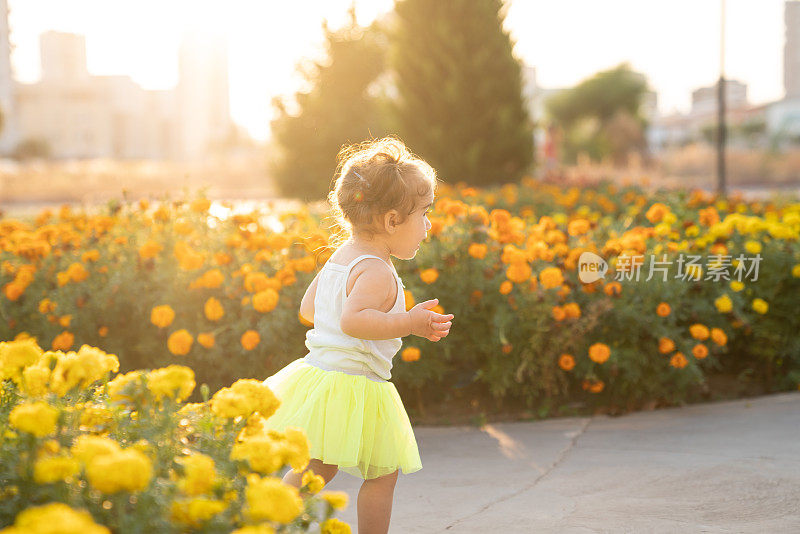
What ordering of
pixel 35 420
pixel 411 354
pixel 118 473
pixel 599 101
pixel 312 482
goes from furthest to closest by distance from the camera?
pixel 599 101, pixel 411 354, pixel 312 482, pixel 35 420, pixel 118 473

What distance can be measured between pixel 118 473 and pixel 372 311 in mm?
1214

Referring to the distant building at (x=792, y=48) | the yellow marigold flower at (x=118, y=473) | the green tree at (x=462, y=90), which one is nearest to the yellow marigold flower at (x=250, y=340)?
the yellow marigold flower at (x=118, y=473)

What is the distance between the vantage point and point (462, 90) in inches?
462

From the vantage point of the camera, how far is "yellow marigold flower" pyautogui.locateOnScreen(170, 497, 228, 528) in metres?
1.39

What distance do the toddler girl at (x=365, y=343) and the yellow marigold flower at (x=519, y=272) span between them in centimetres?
134

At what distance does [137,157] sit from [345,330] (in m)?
134

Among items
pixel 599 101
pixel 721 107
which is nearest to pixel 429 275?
pixel 721 107

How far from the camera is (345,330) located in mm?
2432

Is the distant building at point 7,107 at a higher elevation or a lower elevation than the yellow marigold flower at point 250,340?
higher

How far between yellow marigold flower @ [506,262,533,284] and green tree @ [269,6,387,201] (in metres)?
12.3

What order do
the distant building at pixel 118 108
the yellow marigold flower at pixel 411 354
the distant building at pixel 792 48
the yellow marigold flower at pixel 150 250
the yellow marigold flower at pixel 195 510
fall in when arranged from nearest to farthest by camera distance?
1. the yellow marigold flower at pixel 195 510
2. the yellow marigold flower at pixel 411 354
3. the yellow marigold flower at pixel 150 250
4. the distant building at pixel 118 108
5. the distant building at pixel 792 48

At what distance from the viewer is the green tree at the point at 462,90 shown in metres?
11.7

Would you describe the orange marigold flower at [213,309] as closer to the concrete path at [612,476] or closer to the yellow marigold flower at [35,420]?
the concrete path at [612,476]

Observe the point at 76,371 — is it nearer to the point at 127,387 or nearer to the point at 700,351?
the point at 127,387
